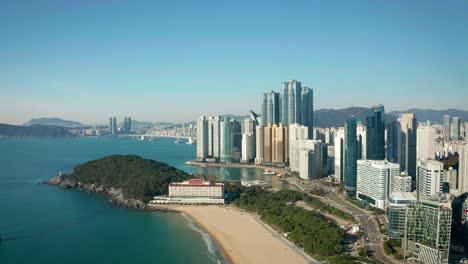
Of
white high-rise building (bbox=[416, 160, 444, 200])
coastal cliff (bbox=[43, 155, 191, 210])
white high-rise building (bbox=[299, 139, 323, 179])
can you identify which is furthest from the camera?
white high-rise building (bbox=[299, 139, 323, 179])

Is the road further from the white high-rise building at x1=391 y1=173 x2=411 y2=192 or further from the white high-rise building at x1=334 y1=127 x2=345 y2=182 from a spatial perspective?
the white high-rise building at x1=391 y1=173 x2=411 y2=192

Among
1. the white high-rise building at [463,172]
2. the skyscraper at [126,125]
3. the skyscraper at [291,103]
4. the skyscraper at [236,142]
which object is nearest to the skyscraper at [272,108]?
the skyscraper at [291,103]

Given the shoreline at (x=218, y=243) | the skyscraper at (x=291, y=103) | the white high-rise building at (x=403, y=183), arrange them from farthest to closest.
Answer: the skyscraper at (x=291, y=103)
the white high-rise building at (x=403, y=183)
the shoreline at (x=218, y=243)

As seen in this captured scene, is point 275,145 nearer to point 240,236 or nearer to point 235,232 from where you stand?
point 235,232

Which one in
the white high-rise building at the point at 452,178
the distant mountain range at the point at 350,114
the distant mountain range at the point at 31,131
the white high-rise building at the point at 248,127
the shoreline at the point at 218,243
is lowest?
the shoreline at the point at 218,243

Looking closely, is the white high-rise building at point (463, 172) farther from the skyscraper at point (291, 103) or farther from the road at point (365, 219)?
the skyscraper at point (291, 103)

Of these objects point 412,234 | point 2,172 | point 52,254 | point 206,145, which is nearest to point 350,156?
point 412,234

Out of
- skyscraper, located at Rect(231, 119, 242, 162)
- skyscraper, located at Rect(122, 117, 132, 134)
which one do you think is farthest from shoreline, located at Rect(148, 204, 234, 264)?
skyscraper, located at Rect(122, 117, 132, 134)
